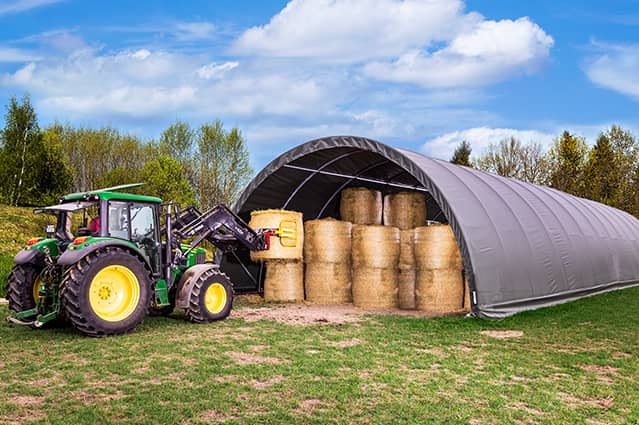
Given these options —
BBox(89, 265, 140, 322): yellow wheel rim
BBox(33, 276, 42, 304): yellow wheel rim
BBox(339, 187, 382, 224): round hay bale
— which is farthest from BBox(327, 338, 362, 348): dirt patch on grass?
BBox(339, 187, 382, 224): round hay bale

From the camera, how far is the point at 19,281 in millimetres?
9984

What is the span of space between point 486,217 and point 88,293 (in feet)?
25.3

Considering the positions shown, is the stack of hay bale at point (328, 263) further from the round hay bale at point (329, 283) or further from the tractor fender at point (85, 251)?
the tractor fender at point (85, 251)

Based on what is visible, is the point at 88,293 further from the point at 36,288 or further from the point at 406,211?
the point at 406,211

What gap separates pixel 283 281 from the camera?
14.0 m

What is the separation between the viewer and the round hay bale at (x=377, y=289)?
13.3 meters

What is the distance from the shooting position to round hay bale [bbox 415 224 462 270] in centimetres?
1266

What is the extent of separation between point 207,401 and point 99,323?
388 cm

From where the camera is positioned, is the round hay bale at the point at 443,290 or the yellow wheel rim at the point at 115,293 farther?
the round hay bale at the point at 443,290

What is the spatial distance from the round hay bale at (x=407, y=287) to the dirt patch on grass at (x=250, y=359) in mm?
6084

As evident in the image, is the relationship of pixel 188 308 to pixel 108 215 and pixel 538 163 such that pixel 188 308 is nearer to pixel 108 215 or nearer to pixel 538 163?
pixel 108 215

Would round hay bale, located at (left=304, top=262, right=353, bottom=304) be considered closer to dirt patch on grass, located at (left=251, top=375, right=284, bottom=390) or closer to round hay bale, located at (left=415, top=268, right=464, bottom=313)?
round hay bale, located at (left=415, top=268, right=464, bottom=313)

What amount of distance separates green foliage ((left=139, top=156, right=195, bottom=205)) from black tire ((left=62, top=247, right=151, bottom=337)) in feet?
82.7

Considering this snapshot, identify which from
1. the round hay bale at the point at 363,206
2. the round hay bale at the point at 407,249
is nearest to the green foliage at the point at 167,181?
the round hay bale at the point at 363,206
